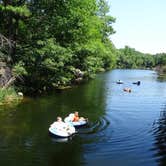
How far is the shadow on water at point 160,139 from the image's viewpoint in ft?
59.1

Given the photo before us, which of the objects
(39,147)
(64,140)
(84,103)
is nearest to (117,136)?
(64,140)

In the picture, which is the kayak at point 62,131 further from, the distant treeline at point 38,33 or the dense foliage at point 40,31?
the dense foliage at point 40,31

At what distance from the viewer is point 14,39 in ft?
126

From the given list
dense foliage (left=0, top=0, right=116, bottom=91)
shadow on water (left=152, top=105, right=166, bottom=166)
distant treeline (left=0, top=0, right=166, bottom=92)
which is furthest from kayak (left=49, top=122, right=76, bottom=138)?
dense foliage (left=0, top=0, right=116, bottom=91)

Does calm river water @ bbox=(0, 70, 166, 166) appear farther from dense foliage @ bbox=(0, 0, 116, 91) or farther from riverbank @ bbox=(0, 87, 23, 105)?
dense foliage @ bbox=(0, 0, 116, 91)

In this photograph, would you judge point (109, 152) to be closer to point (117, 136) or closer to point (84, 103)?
point (117, 136)

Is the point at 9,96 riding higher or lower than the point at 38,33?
lower

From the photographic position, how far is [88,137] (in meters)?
21.8

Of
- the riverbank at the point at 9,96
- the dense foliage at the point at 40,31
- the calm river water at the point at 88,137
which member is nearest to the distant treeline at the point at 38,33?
the dense foliage at the point at 40,31

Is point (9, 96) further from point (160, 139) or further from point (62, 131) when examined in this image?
point (160, 139)

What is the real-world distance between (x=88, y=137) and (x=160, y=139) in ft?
14.6

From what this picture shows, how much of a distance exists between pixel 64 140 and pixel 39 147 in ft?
6.89

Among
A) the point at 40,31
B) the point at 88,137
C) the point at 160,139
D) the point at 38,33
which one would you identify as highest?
the point at 40,31

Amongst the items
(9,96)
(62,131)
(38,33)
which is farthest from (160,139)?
(38,33)
